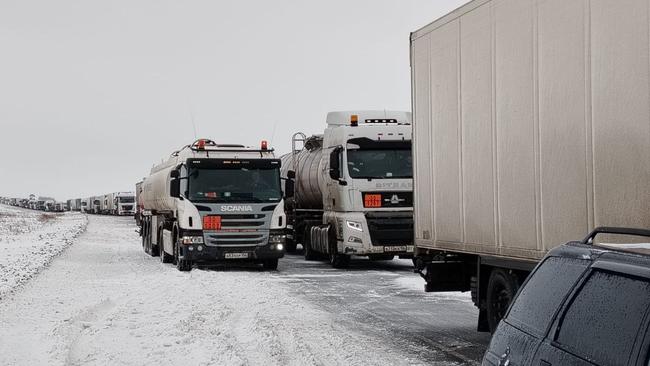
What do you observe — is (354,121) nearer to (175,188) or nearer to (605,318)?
(175,188)

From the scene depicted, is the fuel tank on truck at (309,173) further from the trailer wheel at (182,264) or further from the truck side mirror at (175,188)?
the trailer wheel at (182,264)

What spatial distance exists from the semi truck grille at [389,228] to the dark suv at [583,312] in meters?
16.2

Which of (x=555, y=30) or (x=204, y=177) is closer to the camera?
(x=555, y=30)

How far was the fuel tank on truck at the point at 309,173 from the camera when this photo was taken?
2388cm

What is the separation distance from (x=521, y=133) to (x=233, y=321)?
5218 millimetres

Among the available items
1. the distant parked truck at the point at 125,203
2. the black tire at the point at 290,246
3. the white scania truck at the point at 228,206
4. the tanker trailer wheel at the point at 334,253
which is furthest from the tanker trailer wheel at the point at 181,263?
the distant parked truck at the point at 125,203

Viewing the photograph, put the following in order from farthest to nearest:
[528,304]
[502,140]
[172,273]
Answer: [172,273], [502,140], [528,304]

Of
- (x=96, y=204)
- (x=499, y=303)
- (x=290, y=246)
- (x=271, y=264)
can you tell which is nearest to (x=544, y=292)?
(x=499, y=303)

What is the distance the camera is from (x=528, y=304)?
439cm

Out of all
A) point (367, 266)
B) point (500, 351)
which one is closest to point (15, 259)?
point (367, 266)

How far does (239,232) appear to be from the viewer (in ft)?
70.2

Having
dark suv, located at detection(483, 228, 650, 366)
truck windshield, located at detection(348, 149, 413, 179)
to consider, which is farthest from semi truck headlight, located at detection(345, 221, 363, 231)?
dark suv, located at detection(483, 228, 650, 366)

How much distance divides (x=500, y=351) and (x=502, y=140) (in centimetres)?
439

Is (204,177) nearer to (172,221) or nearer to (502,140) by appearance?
(172,221)
